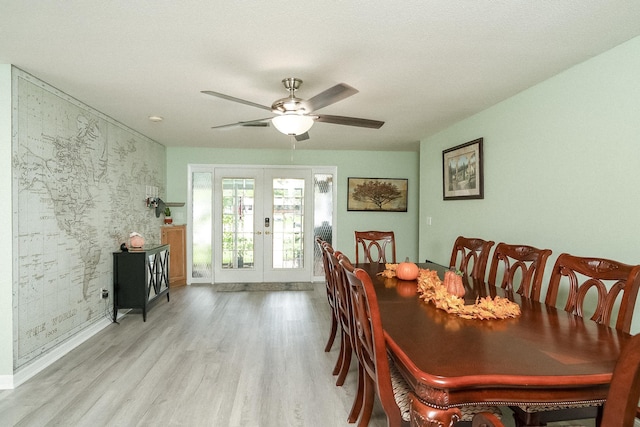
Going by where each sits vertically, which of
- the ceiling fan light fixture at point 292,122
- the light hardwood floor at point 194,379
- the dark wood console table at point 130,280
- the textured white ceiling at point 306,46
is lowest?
the light hardwood floor at point 194,379

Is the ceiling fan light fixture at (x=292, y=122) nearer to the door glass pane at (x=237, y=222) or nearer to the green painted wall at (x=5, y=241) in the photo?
the green painted wall at (x=5, y=241)

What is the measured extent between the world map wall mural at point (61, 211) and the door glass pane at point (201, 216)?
1.48 meters

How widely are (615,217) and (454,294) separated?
124 cm

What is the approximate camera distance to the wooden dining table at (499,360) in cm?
104

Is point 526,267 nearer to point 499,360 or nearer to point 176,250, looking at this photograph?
point 499,360

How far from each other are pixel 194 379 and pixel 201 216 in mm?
3457

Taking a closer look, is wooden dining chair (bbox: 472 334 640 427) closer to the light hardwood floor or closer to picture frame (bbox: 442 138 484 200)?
the light hardwood floor

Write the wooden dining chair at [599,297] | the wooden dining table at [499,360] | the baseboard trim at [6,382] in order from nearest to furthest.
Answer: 1. the wooden dining table at [499,360]
2. the wooden dining chair at [599,297]
3. the baseboard trim at [6,382]

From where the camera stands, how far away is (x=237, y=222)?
18.2 feet

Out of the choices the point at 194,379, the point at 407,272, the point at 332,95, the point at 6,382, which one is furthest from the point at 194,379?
the point at 332,95

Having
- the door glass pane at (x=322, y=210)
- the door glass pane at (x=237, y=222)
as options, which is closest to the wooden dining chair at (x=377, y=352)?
the door glass pane at (x=322, y=210)

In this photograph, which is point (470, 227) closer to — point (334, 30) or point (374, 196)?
point (374, 196)

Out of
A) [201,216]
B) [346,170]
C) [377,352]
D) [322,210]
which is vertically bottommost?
[377,352]

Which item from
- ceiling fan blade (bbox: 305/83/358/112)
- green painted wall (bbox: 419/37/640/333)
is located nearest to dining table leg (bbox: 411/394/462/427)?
ceiling fan blade (bbox: 305/83/358/112)
